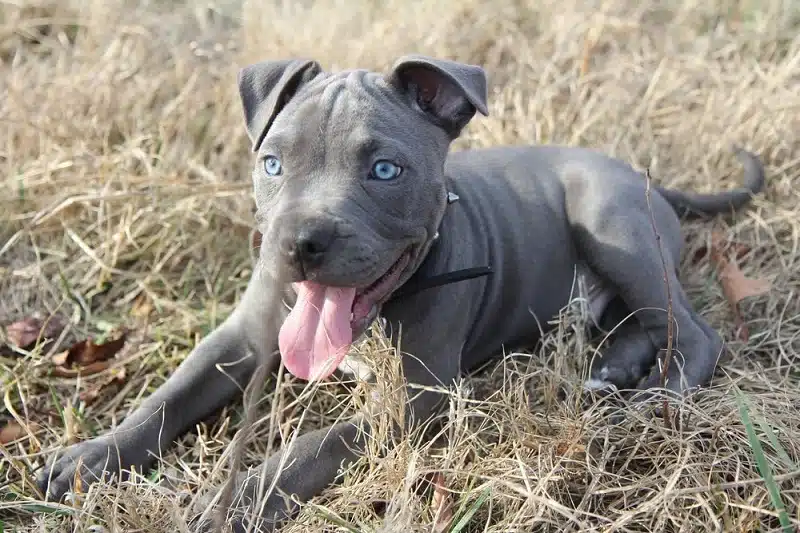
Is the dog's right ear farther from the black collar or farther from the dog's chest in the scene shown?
the dog's chest

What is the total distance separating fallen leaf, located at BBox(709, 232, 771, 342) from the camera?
4.62m

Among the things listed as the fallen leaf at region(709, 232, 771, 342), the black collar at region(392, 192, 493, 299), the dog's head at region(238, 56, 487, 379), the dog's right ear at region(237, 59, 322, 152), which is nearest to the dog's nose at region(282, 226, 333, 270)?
the dog's head at region(238, 56, 487, 379)

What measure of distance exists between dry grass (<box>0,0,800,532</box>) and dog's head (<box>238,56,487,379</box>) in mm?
365

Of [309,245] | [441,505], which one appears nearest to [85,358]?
[309,245]

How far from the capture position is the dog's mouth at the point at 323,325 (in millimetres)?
3324

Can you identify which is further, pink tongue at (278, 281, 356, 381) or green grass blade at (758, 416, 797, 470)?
pink tongue at (278, 281, 356, 381)

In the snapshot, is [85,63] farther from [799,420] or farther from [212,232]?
[799,420]

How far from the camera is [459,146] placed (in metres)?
6.15

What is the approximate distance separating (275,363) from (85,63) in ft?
13.1

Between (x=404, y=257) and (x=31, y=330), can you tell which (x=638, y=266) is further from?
(x=31, y=330)

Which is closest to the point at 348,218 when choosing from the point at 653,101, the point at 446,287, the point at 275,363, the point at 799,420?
the point at 446,287

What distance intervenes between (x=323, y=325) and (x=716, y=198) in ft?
10.7

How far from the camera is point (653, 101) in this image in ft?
20.9

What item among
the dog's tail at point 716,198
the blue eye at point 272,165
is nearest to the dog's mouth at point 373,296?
the blue eye at point 272,165
